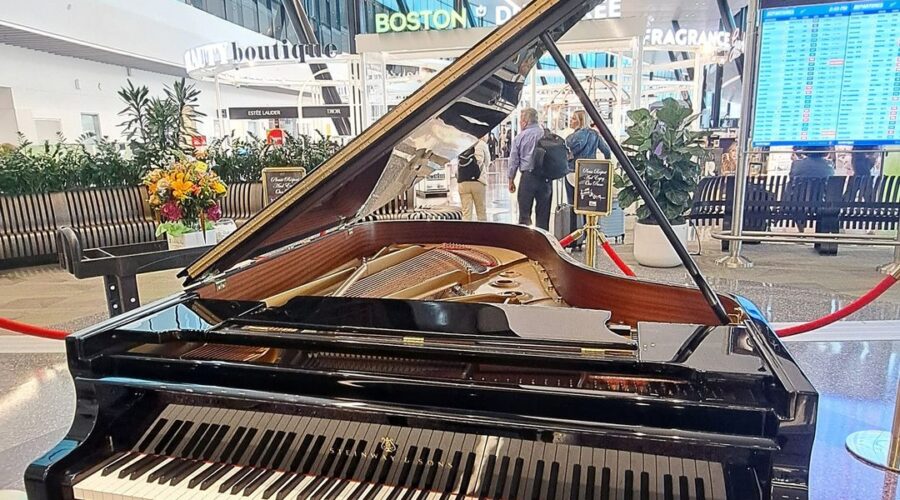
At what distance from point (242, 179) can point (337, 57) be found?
425 centimetres

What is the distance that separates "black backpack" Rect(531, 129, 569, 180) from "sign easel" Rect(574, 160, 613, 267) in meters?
2.42

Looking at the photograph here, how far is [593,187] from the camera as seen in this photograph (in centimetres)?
441

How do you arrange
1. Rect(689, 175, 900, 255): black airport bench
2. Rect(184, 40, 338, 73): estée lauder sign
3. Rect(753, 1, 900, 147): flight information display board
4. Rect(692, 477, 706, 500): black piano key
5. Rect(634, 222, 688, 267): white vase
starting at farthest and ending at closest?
Rect(184, 40, 338, 73): estée lauder sign
Rect(689, 175, 900, 255): black airport bench
Rect(634, 222, 688, 267): white vase
Rect(753, 1, 900, 147): flight information display board
Rect(692, 477, 706, 500): black piano key

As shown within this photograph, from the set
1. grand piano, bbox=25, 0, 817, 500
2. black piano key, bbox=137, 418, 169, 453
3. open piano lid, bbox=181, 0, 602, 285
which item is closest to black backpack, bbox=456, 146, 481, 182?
open piano lid, bbox=181, 0, 602, 285

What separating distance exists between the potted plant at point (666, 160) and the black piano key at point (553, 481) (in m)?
5.35

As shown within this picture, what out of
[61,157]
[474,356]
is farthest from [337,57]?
[474,356]

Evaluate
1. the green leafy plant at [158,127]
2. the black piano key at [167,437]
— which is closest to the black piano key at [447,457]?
the black piano key at [167,437]

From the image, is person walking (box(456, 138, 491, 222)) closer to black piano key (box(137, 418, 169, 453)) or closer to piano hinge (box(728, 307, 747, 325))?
piano hinge (box(728, 307, 747, 325))

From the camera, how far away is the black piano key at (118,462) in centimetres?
141

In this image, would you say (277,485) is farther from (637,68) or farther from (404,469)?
(637,68)

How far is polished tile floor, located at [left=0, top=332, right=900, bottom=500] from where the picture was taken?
2607 millimetres

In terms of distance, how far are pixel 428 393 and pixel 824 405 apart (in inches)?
116

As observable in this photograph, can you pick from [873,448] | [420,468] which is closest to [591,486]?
[420,468]

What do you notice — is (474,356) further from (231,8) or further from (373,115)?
(231,8)
